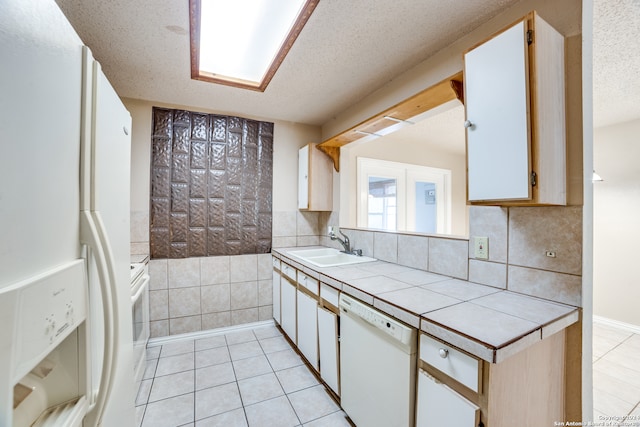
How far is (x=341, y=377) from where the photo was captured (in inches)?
64.3

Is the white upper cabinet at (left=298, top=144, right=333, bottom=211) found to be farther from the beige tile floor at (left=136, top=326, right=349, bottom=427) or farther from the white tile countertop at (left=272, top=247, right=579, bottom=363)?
the beige tile floor at (left=136, top=326, right=349, bottom=427)

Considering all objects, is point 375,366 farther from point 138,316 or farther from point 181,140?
point 181,140

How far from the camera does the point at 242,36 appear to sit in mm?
1701

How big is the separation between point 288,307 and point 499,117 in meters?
2.12

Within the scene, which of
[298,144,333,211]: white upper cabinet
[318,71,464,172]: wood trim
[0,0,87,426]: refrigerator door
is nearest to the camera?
[0,0,87,426]: refrigerator door

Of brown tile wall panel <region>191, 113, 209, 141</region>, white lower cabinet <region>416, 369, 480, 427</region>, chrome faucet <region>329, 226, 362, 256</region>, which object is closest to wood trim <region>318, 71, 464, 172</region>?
chrome faucet <region>329, 226, 362, 256</region>

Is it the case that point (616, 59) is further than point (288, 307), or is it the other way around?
point (288, 307)

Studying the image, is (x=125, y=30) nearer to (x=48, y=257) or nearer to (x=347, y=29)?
(x=347, y=29)

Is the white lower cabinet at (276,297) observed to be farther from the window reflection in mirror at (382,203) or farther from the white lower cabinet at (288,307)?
the window reflection in mirror at (382,203)

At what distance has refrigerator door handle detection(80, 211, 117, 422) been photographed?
2.27 feet

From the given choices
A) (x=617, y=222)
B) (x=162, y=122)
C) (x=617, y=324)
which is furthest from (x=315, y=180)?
(x=617, y=324)

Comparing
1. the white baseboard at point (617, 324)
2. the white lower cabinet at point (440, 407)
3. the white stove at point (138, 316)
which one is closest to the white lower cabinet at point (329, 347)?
the white lower cabinet at point (440, 407)

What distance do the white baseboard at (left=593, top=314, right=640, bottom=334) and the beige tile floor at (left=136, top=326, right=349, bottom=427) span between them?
3206 mm

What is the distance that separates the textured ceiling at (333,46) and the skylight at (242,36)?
0.07 m
